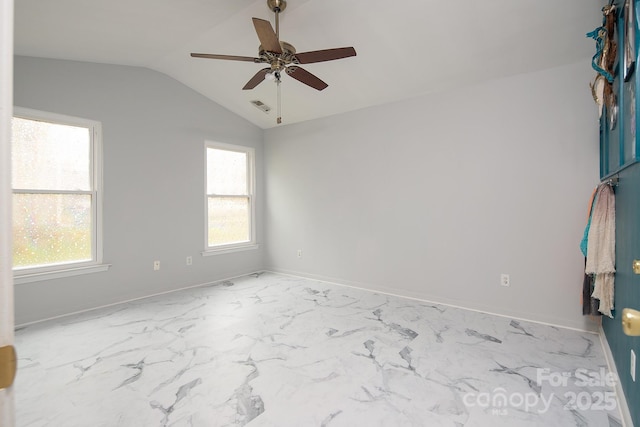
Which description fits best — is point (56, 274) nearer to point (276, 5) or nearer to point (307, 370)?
point (307, 370)

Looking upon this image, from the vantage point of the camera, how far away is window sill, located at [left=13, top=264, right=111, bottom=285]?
9.79 feet

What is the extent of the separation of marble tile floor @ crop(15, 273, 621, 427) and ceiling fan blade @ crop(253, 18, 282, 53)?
2305 millimetres

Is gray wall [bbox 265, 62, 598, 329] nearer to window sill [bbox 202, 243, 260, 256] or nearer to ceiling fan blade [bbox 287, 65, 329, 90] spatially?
window sill [bbox 202, 243, 260, 256]

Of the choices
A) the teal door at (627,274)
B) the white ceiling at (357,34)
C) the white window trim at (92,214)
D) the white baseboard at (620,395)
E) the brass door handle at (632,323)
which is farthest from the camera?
the white window trim at (92,214)

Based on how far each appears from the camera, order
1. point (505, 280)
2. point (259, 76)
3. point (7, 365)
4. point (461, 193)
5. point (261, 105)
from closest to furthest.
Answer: point (7, 365)
point (259, 76)
point (505, 280)
point (461, 193)
point (261, 105)

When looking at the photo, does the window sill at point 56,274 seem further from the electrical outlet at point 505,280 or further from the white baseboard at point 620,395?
the white baseboard at point 620,395

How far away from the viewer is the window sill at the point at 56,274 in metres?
2.99

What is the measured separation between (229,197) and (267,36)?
10.7 feet

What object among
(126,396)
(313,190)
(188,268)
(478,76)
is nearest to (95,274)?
(188,268)

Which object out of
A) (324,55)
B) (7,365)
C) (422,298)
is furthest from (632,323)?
(422,298)

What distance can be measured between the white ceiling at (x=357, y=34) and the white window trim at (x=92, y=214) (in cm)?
60

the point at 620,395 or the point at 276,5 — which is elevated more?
the point at 276,5

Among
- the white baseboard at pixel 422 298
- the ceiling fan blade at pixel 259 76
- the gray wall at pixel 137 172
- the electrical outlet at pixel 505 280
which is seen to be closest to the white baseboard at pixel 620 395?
the white baseboard at pixel 422 298

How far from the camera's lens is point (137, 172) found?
3.80 metres
